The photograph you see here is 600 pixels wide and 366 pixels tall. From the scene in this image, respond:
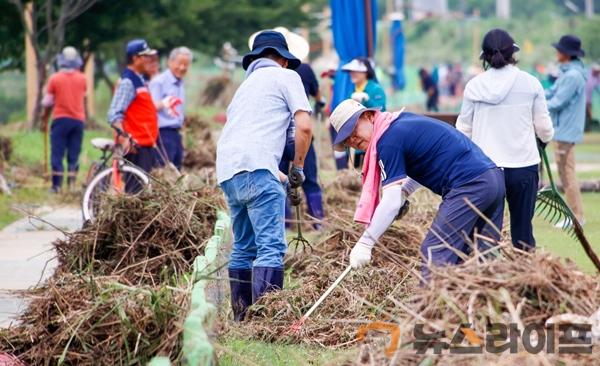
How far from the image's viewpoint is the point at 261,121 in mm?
8359

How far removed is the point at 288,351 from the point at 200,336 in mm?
1875

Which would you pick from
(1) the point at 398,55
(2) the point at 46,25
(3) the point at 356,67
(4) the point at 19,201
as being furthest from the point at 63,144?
(1) the point at 398,55

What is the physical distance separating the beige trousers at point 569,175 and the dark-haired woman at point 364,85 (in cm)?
193

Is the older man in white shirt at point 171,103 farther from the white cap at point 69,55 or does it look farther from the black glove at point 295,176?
the black glove at point 295,176

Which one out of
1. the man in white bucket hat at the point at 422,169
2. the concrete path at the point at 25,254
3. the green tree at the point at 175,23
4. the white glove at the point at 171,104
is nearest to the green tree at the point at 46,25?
the green tree at the point at 175,23

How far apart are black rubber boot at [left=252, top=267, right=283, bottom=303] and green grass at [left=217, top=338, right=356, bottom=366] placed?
656 millimetres

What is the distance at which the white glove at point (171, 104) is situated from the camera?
1412 centimetres

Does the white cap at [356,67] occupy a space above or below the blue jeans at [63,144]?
above

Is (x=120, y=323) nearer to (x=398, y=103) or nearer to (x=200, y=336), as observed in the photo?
(x=200, y=336)

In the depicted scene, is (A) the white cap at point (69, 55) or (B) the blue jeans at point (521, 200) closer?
(B) the blue jeans at point (521, 200)

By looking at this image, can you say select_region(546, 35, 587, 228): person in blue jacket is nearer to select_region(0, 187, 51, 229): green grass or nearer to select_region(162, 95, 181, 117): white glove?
select_region(162, 95, 181, 117): white glove

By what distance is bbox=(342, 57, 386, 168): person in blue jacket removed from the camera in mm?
14531

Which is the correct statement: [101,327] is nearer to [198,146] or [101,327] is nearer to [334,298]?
[334,298]

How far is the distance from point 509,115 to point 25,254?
4898 mm
